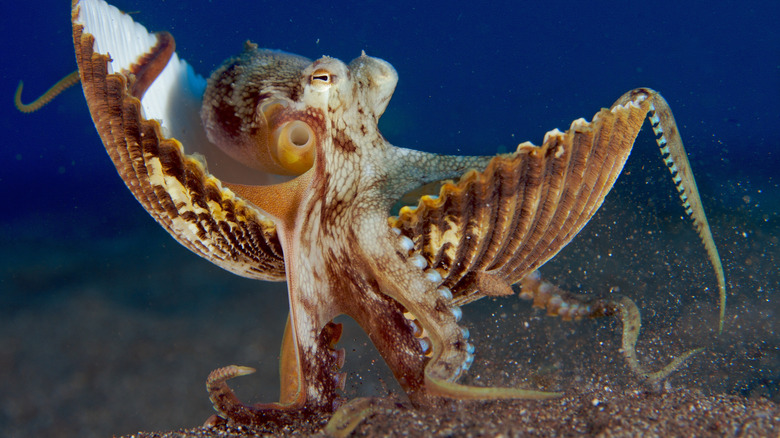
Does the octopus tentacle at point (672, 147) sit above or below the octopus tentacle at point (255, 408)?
above

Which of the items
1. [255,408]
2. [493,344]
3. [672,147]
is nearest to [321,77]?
[255,408]

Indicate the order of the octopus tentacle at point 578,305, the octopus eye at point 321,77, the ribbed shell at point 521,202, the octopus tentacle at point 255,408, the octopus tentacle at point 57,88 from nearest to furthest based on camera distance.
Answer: the ribbed shell at point 521,202
the octopus tentacle at point 255,408
the octopus eye at point 321,77
the octopus tentacle at point 578,305
the octopus tentacle at point 57,88

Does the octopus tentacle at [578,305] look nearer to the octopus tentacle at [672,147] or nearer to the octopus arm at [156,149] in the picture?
the octopus tentacle at [672,147]

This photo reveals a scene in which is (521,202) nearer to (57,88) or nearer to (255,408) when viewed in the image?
(255,408)

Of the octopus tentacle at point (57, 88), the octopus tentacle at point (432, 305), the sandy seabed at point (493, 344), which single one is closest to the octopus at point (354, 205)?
the octopus tentacle at point (432, 305)

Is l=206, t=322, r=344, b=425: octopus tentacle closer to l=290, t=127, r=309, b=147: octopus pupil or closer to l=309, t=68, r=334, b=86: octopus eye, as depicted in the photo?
l=290, t=127, r=309, b=147: octopus pupil

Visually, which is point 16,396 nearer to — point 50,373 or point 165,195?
point 50,373

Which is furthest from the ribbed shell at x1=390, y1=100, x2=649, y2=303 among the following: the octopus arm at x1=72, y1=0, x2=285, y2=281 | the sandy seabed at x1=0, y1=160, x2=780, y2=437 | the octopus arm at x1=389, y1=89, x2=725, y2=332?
the octopus arm at x1=72, y1=0, x2=285, y2=281
